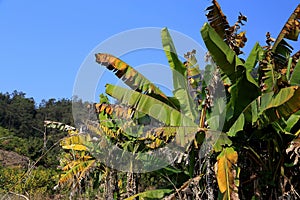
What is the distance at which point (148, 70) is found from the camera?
6.69m

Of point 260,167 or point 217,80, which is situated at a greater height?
point 217,80

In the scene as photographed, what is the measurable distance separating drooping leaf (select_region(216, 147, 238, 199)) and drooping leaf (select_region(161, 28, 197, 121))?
1209 millimetres

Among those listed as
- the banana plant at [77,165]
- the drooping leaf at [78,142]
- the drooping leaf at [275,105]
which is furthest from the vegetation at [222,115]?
the drooping leaf at [78,142]

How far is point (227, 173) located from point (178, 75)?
206 cm

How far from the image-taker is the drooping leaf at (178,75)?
21.1 feet

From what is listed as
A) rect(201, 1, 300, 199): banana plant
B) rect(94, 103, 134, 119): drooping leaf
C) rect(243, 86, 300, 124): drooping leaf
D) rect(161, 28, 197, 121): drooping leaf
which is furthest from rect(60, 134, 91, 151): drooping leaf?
rect(243, 86, 300, 124): drooping leaf

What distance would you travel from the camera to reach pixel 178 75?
662 centimetres

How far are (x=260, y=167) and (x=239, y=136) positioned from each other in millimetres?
606

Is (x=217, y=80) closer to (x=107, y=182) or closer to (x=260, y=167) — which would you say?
(x=260, y=167)

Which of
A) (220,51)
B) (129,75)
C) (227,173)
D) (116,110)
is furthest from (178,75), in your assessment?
(227,173)

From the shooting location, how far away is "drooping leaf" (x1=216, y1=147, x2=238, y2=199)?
4.96 m

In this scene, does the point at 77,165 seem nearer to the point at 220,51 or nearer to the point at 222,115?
the point at 222,115

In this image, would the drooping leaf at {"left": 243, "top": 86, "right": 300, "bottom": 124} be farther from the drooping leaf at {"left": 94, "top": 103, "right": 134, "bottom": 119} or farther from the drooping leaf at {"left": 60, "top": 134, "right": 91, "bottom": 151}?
the drooping leaf at {"left": 60, "top": 134, "right": 91, "bottom": 151}

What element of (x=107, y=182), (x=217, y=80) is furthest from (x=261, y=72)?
(x=107, y=182)
